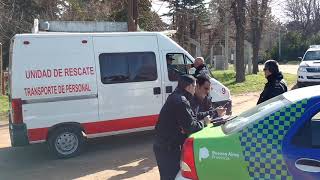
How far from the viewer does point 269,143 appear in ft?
12.1

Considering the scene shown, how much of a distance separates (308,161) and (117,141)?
678 centimetres

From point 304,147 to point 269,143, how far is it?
0.90 ft

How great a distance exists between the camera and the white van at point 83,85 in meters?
8.08

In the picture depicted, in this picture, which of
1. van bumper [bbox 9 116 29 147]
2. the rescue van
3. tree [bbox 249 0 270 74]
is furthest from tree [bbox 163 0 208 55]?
the rescue van

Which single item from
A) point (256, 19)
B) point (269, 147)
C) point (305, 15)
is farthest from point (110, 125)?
point (305, 15)

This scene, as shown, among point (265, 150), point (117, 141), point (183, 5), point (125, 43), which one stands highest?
point (183, 5)

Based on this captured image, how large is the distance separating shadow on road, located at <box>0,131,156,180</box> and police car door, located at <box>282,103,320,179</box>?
13.0 ft

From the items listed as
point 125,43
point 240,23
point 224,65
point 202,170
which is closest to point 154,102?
point 125,43

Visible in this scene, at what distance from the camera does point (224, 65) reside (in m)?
34.8

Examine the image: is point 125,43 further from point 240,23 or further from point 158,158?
point 240,23

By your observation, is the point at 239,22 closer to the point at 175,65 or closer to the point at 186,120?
the point at 175,65

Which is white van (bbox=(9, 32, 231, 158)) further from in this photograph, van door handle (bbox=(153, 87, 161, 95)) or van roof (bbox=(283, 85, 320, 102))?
van roof (bbox=(283, 85, 320, 102))

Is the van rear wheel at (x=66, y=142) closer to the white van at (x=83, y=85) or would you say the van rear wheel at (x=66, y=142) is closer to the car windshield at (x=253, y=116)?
the white van at (x=83, y=85)

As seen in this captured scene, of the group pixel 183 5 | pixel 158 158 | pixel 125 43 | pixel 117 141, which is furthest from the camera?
pixel 183 5
